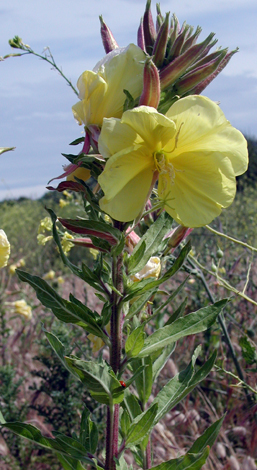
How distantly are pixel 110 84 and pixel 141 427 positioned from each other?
84 centimetres

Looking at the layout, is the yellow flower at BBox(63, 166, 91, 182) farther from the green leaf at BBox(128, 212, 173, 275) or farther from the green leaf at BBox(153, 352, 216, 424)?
the green leaf at BBox(153, 352, 216, 424)

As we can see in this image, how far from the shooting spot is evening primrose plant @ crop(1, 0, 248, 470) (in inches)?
38.9

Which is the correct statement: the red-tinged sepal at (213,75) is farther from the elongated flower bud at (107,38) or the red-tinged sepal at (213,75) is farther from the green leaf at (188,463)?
the green leaf at (188,463)

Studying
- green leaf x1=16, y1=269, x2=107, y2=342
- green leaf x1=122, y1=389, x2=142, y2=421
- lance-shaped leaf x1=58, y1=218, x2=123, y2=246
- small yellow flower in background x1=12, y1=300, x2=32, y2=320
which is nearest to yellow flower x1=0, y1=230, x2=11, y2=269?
green leaf x1=16, y1=269, x2=107, y2=342

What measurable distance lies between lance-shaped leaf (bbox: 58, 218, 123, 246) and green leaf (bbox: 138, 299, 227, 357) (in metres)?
0.28

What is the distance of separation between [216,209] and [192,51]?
1.28ft

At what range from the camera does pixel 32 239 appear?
33.4 feet

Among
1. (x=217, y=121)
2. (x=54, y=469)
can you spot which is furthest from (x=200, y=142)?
(x=54, y=469)

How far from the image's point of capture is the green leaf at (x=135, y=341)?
1.06 metres

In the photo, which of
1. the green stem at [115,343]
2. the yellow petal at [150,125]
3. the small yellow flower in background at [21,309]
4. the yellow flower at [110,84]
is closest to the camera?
the yellow petal at [150,125]

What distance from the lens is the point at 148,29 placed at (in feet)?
3.98

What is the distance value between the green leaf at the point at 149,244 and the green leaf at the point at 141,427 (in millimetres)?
346

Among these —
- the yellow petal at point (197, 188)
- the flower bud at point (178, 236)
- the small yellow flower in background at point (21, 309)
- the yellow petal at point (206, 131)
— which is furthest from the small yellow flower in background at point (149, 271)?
the small yellow flower in background at point (21, 309)

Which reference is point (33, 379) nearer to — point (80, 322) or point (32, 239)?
point (80, 322)
